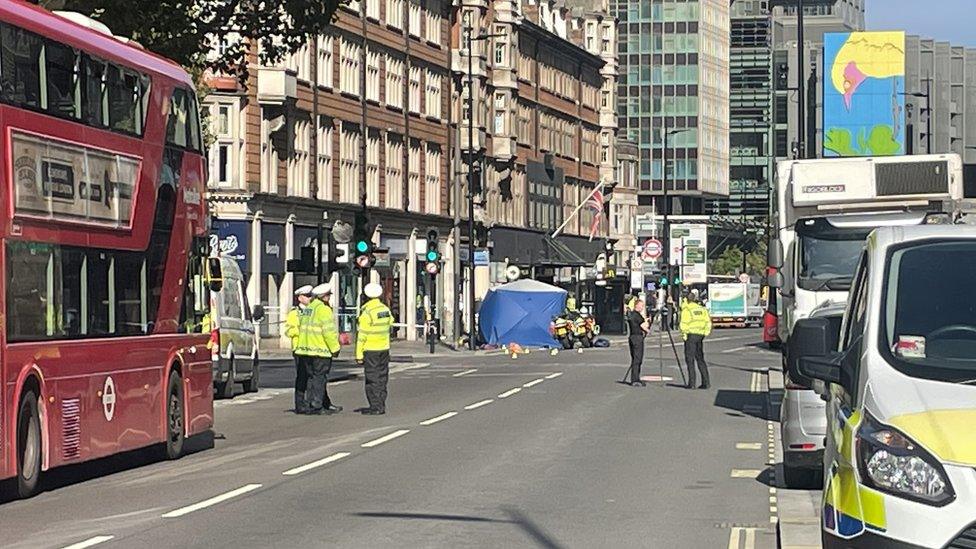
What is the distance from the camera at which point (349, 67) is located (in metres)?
65.9

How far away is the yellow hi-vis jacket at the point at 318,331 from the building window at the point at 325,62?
1430 inches

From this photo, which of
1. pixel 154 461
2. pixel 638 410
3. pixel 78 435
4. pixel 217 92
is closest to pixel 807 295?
pixel 638 410

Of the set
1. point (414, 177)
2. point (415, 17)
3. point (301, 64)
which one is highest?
point (415, 17)

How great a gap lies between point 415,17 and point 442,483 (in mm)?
57972

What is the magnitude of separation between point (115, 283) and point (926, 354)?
10.9 metres

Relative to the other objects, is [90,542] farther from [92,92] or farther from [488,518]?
[92,92]

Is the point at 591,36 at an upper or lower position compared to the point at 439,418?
upper

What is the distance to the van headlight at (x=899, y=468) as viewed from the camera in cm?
745

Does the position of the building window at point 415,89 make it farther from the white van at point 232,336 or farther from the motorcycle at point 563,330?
the white van at point 232,336

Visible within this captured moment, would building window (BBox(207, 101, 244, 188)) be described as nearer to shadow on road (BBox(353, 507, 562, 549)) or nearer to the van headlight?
shadow on road (BBox(353, 507, 562, 549))

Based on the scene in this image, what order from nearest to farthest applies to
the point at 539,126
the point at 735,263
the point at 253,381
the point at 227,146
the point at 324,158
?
the point at 253,381
the point at 227,146
the point at 324,158
the point at 539,126
the point at 735,263

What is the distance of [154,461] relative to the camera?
20141 millimetres

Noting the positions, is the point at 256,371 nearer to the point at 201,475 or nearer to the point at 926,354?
the point at 201,475

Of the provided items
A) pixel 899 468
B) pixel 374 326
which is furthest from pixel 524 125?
pixel 899 468
